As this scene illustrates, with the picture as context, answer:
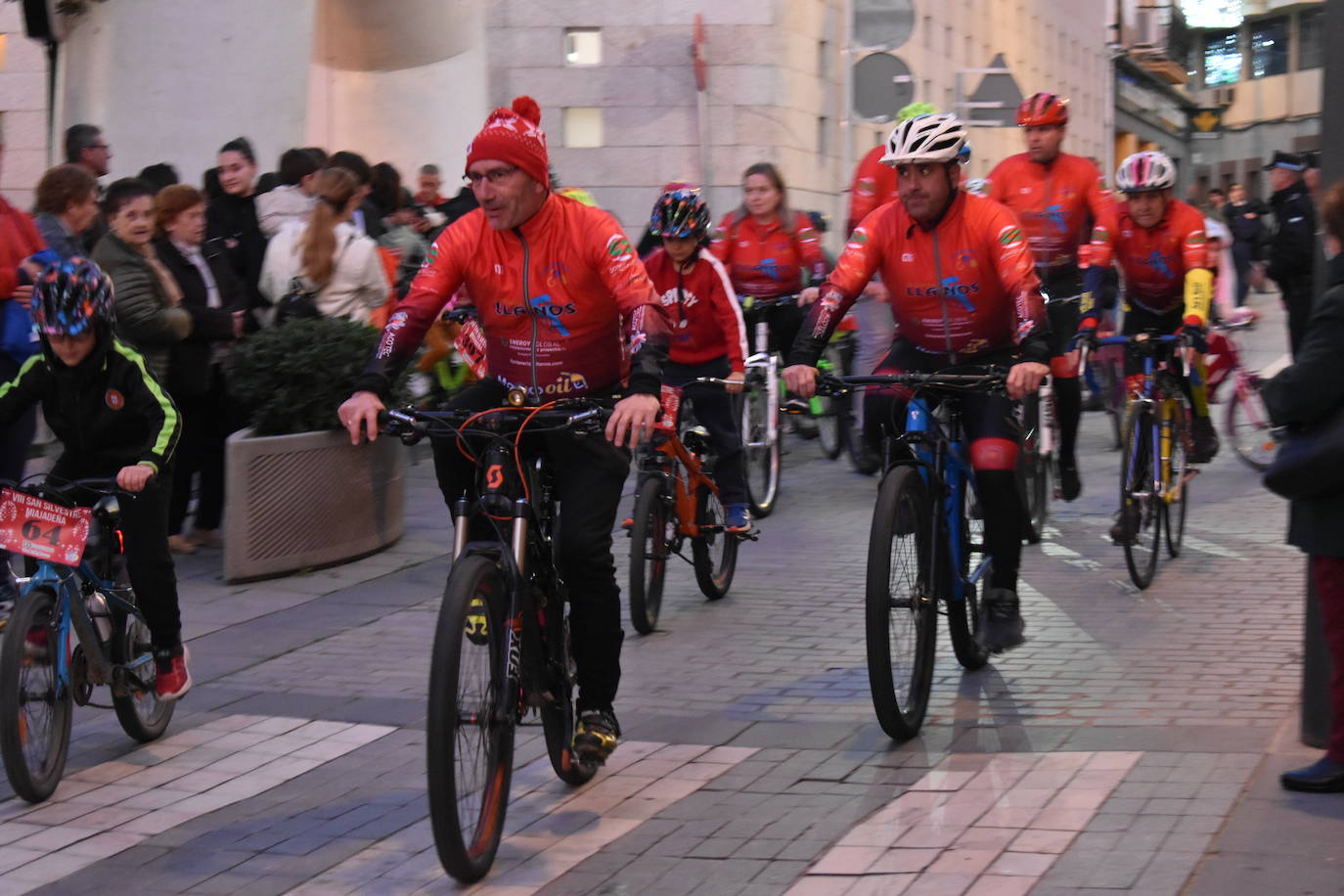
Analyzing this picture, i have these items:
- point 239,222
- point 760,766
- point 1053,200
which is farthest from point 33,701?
point 1053,200

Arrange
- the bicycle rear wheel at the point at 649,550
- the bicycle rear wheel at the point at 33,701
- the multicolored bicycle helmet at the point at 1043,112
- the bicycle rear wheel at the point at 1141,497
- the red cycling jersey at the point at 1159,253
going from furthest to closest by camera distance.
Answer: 1. the multicolored bicycle helmet at the point at 1043,112
2. the red cycling jersey at the point at 1159,253
3. the bicycle rear wheel at the point at 1141,497
4. the bicycle rear wheel at the point at 649,550
5. the bicycle rear wheel at the point at 33,701

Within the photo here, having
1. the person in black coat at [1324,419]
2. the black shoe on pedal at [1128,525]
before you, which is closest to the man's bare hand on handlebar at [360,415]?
the person in black coat at [1324,419]

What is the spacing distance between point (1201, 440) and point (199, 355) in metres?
5.15

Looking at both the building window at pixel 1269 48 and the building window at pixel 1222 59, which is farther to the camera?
the building window at pixel 1222 59

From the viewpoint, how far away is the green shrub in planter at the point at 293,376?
9.77 m

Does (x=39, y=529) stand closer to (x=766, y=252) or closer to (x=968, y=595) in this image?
(x=968, y=595)

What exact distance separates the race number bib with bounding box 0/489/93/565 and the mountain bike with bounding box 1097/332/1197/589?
4.93 meters

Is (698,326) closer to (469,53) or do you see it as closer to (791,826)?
(791,826)

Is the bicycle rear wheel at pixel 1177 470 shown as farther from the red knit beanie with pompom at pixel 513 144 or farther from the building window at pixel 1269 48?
the building window at pixel 1269 48

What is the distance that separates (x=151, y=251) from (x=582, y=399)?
445 cm

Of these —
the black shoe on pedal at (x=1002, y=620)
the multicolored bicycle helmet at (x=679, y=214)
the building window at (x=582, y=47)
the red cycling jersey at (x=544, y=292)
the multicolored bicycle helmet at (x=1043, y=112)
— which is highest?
the building window at (x=582, y=47)

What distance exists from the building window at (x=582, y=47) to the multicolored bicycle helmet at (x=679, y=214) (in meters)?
17.2

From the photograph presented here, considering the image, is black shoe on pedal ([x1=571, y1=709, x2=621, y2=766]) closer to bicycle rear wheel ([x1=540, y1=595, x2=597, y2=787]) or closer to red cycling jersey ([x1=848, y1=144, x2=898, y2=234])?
bicycle rear wheel ([x1=540, y1=595, x2=597, y2=787])

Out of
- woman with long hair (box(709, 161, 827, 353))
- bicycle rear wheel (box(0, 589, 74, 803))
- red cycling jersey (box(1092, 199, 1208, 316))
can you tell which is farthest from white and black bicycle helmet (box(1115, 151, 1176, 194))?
bicycle rear wheel (box(0, 589, 74, 803))
